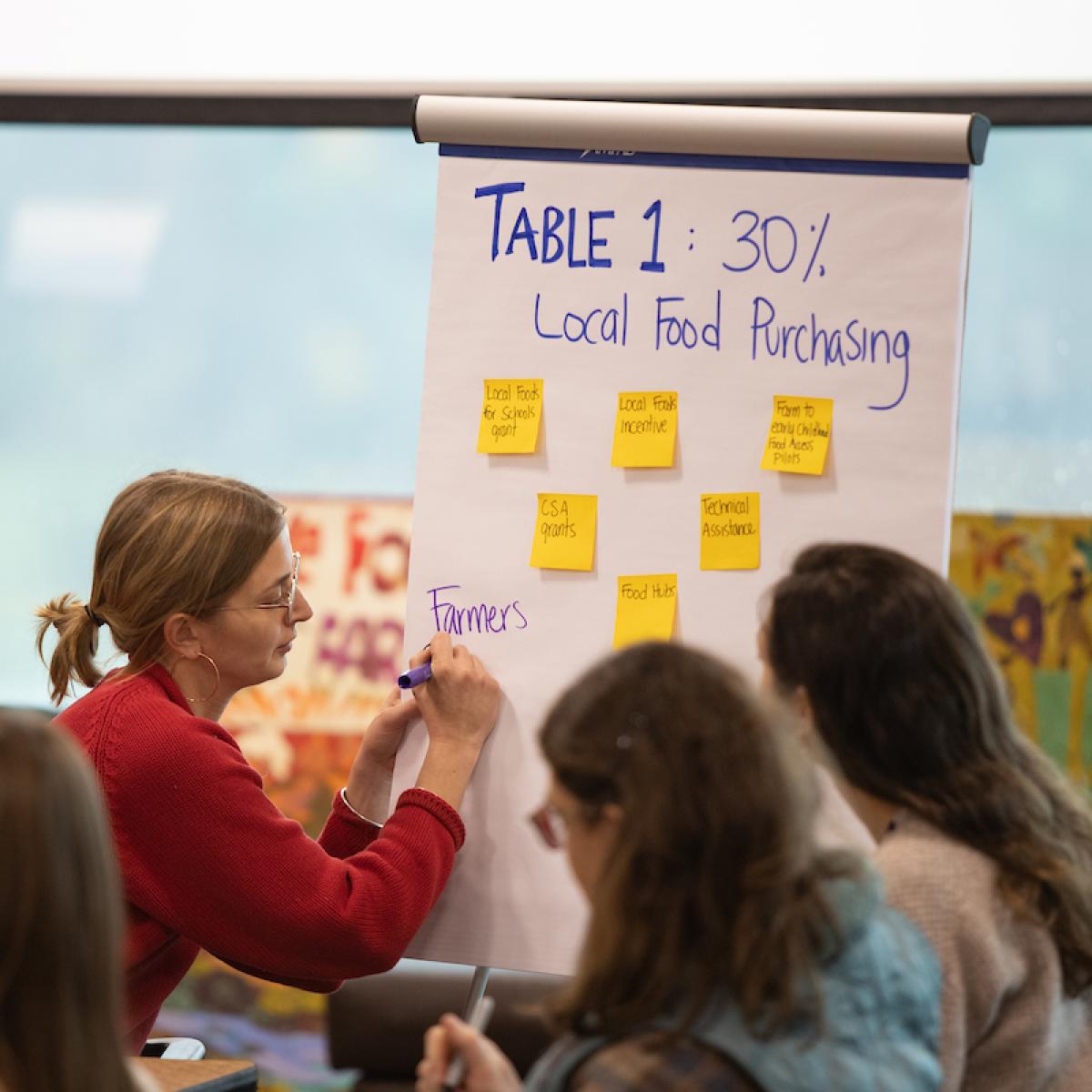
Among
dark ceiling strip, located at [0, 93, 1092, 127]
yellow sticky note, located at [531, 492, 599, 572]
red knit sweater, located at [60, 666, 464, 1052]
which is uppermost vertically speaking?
dark ceiling strip, located at [0, 93, 1092, 127]

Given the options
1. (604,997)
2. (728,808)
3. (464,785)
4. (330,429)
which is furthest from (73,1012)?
(330,429)

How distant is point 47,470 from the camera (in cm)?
339

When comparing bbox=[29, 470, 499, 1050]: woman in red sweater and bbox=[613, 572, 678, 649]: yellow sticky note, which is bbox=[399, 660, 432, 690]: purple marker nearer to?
bbox=[29, 470, 499, 1050]: woman in red sweater

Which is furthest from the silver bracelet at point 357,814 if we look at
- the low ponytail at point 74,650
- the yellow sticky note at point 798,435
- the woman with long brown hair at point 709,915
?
the woman with long brown hair at point 709,915

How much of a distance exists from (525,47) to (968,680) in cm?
205

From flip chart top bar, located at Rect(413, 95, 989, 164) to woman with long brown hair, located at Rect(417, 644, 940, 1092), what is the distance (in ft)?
3.43

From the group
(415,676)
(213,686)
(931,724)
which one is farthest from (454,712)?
(931,724)

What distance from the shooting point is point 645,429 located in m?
1.98

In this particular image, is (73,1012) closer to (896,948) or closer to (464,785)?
(896,948)

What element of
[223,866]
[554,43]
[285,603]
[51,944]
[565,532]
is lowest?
[223,866]

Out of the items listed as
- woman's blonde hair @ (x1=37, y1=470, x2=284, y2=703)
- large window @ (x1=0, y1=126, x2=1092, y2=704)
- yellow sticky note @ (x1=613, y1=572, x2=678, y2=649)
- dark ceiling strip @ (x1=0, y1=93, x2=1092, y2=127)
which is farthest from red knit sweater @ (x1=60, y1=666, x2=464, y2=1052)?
dark ceiling strip @ (x1=0, y1=93, x2=1092, y2=127)

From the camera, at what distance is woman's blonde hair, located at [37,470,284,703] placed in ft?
6.20

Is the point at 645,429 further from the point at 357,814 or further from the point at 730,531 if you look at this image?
the point at 357,814

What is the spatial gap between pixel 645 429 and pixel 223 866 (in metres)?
0.81
